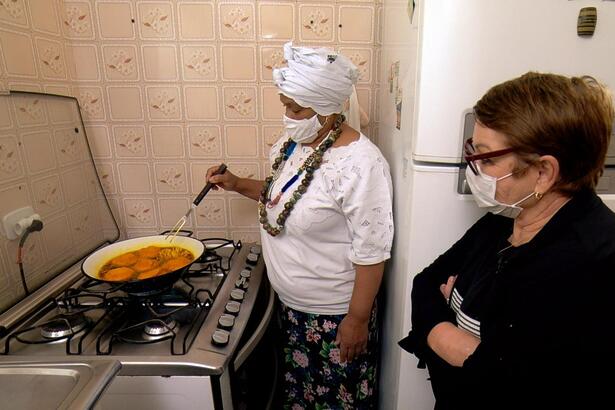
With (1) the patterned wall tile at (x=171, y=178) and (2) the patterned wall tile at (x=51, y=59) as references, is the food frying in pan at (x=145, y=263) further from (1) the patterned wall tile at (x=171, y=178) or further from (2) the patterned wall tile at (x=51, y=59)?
(2) the patterned wall tile at (x=51, y=59)

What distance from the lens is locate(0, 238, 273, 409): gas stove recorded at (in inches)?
32.3

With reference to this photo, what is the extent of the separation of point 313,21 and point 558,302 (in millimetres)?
1125

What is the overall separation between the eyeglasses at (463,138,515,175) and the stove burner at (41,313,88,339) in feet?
3.16

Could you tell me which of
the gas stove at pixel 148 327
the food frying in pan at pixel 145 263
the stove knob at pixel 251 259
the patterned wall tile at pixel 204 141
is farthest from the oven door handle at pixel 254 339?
the patterned wall tile at pixel 204 141

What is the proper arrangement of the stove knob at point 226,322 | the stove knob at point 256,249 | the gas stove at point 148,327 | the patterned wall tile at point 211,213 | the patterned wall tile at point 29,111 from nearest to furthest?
the gas stove at point 148,327, the stove knob at point 226,322, the patterned wall tile at point 29,111, the stove knob at point 256,249, the patterned wall tile at point 211,213

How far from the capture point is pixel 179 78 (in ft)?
4.37

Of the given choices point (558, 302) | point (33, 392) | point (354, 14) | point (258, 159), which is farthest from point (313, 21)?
point (33, 392)

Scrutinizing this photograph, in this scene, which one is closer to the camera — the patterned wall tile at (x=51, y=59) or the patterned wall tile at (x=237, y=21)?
the patterned wall tile at (x=51, y=59)

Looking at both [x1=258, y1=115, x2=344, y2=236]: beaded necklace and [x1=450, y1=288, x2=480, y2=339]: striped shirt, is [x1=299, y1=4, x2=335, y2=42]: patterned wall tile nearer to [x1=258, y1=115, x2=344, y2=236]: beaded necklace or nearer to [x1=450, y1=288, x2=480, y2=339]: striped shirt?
[x1=258, y1=115, x2=344, y2=236]: beaded necklace

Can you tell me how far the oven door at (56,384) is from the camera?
57 centimetres

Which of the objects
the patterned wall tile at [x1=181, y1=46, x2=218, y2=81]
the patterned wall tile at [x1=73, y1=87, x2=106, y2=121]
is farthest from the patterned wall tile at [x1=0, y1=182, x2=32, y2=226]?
the patterned wall tile at [x1=181, y1=46, x2=218, y2=81]

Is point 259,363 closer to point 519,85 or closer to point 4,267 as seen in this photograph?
point 4,267

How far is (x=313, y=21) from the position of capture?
1294 millimetres

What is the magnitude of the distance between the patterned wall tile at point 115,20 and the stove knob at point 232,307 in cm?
97
